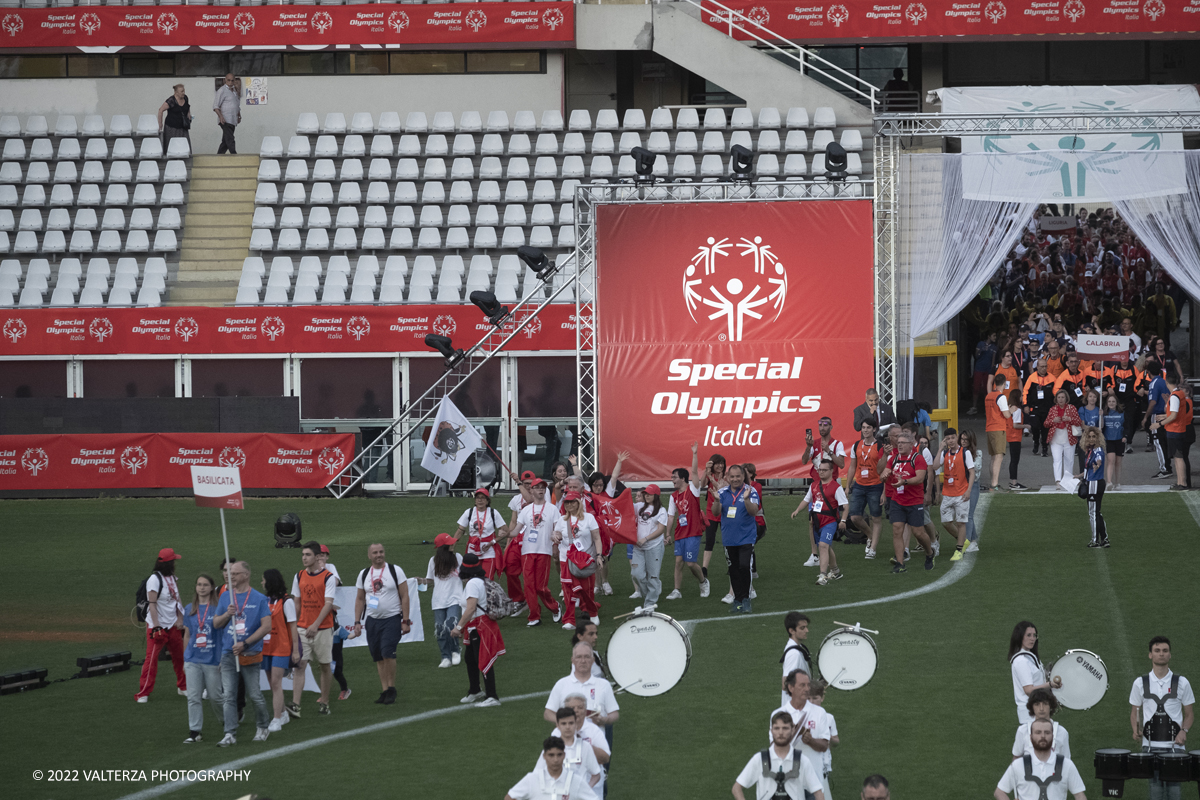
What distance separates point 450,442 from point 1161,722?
45.7 feet

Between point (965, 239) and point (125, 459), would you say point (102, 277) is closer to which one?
point (125, 459)

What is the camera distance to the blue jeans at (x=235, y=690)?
12.0 m

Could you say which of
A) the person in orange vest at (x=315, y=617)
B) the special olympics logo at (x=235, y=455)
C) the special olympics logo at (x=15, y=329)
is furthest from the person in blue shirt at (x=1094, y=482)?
the special olympics logo at (x=15, y=329)

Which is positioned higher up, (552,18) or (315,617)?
(552,18)

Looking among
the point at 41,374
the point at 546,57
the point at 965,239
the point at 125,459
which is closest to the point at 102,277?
the point at 41,374

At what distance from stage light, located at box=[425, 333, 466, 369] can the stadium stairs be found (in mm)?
7084

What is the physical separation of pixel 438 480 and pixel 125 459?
19.0 ft

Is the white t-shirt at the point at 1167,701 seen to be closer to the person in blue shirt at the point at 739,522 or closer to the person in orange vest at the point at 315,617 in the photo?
the person in blue shirt at the point at 739,522

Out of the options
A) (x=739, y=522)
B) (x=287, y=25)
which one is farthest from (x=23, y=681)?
(x=287, y=25)

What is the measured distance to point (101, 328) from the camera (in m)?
27.1

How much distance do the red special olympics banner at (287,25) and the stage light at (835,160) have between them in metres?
11.8

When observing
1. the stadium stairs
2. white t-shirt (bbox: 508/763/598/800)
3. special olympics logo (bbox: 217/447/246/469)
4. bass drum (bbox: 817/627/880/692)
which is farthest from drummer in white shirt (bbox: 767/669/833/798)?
the stadium stairs

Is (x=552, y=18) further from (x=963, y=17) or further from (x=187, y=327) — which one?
(x=187, y=327)

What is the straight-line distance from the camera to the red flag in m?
16.5
